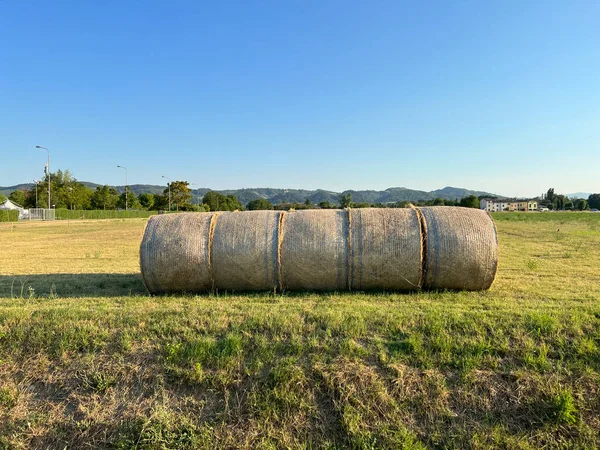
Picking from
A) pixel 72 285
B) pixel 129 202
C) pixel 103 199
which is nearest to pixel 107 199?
pixel 103 199

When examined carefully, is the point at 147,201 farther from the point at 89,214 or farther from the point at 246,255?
the point at 246,255

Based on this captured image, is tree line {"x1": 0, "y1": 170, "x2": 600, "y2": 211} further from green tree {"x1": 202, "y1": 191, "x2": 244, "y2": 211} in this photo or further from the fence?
green tree {"x1": 202, "y1": 191, "x2": 244, "y2": 211}

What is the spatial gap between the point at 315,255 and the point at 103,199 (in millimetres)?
98451

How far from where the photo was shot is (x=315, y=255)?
703 centimetres

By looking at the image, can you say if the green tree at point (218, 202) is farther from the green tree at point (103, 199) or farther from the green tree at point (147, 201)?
Answer: the green tree at point (103, 199)

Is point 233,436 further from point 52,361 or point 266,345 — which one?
point 52,361

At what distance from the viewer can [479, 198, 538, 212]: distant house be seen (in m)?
165

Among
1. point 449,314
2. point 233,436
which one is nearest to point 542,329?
point 449,314

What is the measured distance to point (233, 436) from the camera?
13.3 ft

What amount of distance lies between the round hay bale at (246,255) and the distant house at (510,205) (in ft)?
570

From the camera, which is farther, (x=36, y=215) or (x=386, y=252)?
(x=36, y=215)

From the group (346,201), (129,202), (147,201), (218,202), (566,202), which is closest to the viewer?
(346,201)

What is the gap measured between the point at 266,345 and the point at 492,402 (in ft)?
8.94

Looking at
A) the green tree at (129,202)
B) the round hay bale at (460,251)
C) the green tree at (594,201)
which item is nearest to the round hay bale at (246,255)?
the round hay bale at (460,251)
